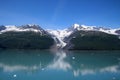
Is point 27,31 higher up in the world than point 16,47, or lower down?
higher up

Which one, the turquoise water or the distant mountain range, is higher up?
the distant mountain range

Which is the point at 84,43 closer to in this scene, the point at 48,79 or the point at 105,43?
the point at 105,43

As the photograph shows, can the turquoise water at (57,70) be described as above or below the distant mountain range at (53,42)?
below

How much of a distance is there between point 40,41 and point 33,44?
225 inches

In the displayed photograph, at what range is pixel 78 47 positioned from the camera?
13525cm

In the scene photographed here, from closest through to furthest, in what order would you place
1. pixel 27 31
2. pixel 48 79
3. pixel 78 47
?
pixel 48 79 < pixel 78 47 < pixel 27 31

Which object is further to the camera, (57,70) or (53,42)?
(53,42)

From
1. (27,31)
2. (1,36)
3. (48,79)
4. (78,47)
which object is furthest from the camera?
(27,31)

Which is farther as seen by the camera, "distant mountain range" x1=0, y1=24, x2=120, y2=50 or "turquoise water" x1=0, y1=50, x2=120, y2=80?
"distant mountain range" x1=0, y1=24, x2=120, y2=50

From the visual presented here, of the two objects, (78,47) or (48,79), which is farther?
(78,47)

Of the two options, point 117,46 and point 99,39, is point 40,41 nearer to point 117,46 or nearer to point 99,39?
point 99,39

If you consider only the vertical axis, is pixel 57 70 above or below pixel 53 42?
below

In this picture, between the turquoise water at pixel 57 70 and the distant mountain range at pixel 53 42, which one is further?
the distant mountain range at pixel 53 42

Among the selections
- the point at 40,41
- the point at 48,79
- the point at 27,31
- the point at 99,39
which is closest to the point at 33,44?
the point at 40,41
